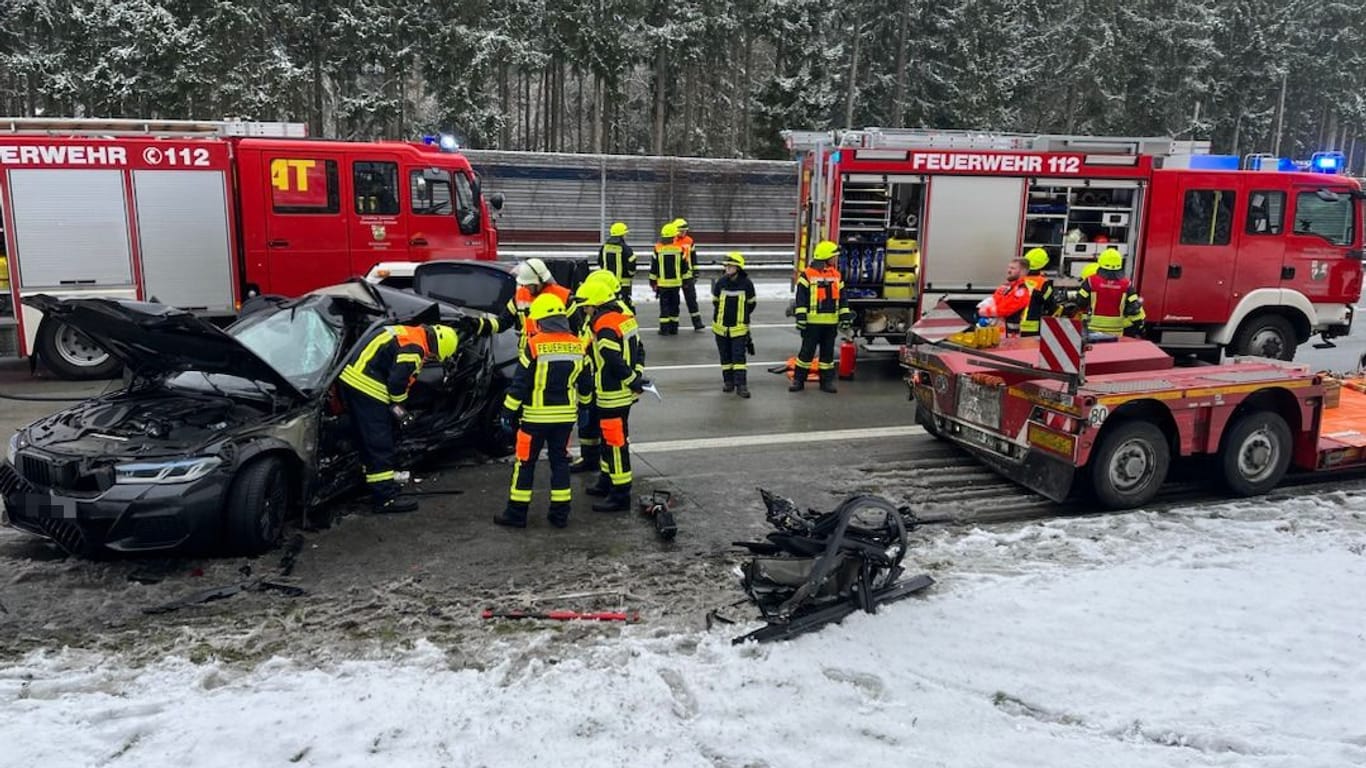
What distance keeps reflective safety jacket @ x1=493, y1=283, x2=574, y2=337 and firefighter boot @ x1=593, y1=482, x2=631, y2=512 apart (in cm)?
121

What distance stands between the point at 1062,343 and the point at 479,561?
4.12 meters

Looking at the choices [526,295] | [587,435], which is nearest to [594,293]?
[526,295]

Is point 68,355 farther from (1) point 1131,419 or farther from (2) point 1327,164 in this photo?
(2) point 1327,164

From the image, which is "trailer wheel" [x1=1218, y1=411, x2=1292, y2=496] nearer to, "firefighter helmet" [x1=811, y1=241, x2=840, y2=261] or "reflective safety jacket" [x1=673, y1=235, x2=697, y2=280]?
"firefighter helmet" [x1=811, y1=241, x2=840, y2=261]

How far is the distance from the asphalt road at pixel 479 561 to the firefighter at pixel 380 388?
0.41 meters

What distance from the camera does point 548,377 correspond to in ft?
21.0

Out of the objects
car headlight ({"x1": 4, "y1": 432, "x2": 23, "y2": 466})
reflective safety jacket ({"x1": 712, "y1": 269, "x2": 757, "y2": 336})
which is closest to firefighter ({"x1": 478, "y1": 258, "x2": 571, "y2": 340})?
reflective safety jacket ({"x1": 712, "y1": 269, "x2": 757, "y2": 336})

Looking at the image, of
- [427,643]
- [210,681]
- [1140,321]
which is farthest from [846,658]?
[1140,321]

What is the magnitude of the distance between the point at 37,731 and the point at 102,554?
201cm

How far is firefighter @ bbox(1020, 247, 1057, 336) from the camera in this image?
33.3 ft

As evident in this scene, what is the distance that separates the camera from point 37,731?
3.84 meters

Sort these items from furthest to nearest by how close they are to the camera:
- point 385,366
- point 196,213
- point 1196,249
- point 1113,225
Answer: point 1113,225 < point 1196,249 < point 196,213 < point 385,366

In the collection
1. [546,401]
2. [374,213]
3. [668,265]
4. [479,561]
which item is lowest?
[479,561]

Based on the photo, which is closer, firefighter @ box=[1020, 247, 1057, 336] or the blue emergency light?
firefighter @ box=[1020, 247, 1057, 336]
